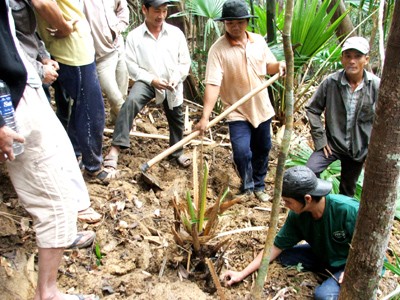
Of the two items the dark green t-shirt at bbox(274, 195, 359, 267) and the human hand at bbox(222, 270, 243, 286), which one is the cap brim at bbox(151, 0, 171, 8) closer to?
the dark green t-shirt at bbox(274, 195, 359, 267)

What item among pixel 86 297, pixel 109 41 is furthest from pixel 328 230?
pixel 109 41

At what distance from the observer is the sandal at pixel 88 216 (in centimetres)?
303

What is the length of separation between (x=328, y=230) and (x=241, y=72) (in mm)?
1647

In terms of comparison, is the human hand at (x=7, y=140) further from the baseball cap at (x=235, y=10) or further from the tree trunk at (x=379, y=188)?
the baseball cap at (x=235, y=10)

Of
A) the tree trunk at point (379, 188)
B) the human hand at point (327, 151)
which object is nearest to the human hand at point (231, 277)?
the tree trunk at point (379, 188)

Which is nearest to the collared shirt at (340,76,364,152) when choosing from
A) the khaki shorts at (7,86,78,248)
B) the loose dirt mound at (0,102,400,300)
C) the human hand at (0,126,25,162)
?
the loose dirt mound at (0,102,400,300)

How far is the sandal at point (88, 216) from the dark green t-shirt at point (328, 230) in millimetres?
1334

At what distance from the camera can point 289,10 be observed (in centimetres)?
190

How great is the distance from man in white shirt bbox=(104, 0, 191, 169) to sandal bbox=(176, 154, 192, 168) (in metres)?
0.56

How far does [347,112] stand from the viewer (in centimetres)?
364

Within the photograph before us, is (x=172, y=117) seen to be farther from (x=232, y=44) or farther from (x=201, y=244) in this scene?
(x=201, y=244)

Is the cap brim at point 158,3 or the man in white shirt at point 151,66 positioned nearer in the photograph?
the cap brim at point 158,3

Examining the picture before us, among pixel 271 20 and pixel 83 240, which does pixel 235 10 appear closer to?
pixel 271 20

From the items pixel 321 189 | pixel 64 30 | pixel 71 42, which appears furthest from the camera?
pixel 71 42
